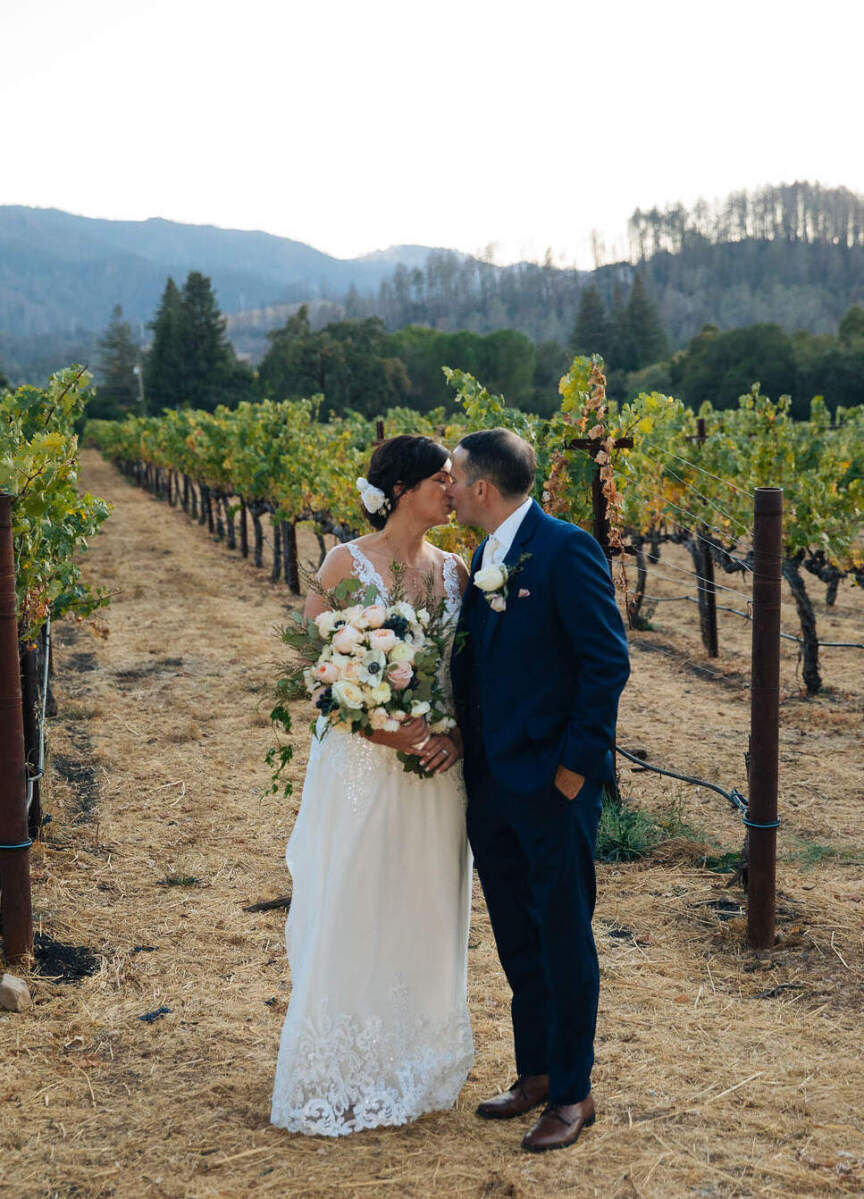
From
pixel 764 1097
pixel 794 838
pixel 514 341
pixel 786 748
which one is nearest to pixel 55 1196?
pixel 764 1097

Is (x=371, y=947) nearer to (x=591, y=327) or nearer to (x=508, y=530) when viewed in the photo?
(x=508, y=530)

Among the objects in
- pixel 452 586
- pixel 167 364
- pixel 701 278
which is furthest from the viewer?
pixel 701 278

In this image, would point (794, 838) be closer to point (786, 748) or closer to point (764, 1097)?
point (786, 748)

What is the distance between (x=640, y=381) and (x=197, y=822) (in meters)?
45.0

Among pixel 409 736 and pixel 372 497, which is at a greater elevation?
pixel 372 497

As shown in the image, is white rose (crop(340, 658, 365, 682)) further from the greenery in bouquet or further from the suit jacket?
the suit jacket

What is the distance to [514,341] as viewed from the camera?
59.0m

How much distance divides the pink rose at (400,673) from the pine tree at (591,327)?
60.8m

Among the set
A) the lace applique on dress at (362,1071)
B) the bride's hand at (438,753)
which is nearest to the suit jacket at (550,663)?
the bride's hand at (438,753)

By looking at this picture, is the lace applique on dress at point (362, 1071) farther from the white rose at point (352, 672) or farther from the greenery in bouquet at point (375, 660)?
the white rose at point (352, 672)

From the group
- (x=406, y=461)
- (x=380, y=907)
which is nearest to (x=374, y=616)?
(x=406, y=461)

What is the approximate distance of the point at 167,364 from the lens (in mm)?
66312

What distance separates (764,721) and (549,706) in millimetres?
1688

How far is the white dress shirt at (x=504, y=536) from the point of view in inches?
105
